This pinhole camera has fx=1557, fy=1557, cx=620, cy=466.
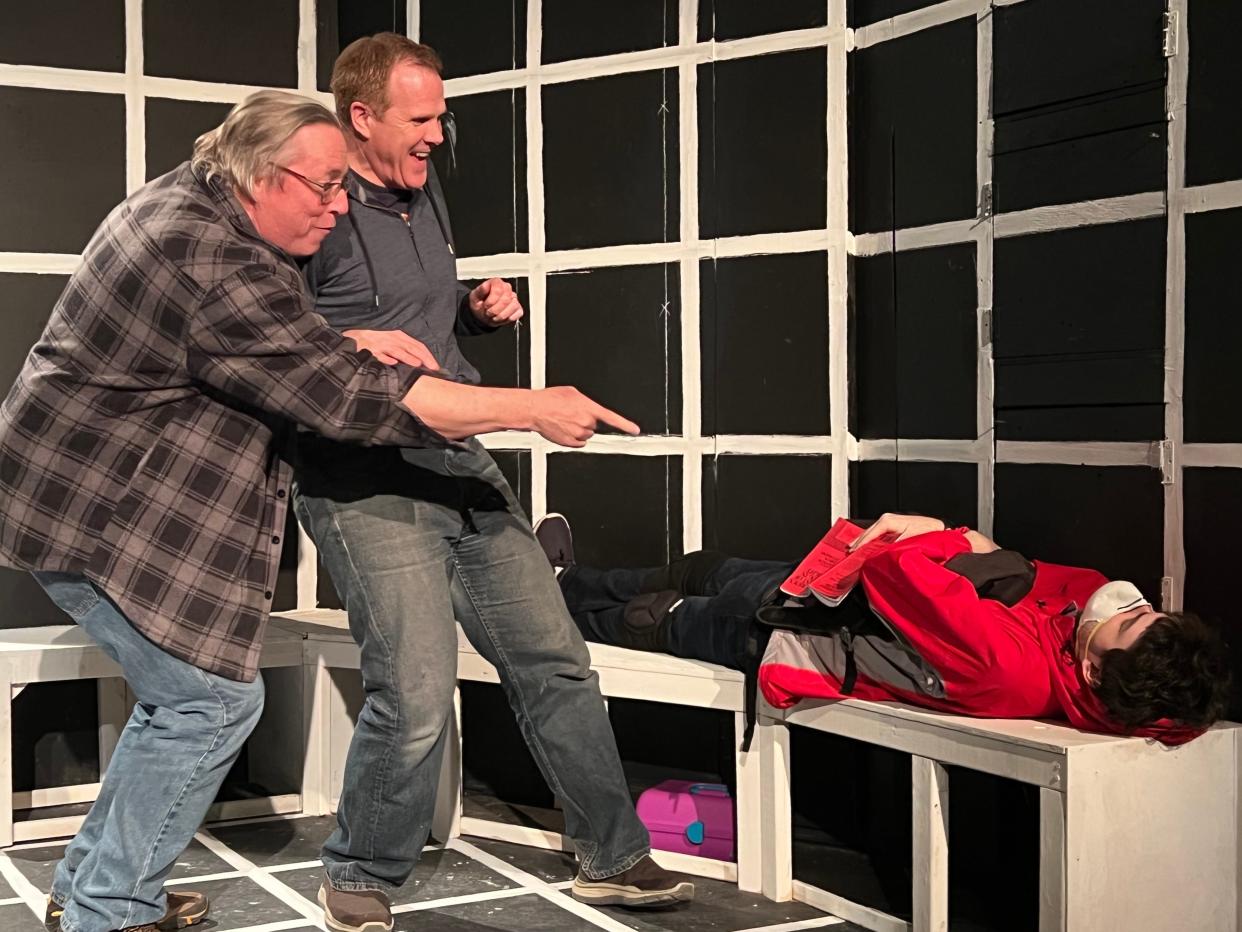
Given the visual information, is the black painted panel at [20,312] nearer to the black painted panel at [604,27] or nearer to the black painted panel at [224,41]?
the black painted panel at [224,41]

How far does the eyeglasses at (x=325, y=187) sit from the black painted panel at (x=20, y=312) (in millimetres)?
1846

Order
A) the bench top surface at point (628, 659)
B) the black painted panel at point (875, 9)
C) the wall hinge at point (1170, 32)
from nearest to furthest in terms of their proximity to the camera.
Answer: the wall hinge at point (1170, 32) < the bench top surface at point (628, 659) < the black painted panel at point (875, 9)

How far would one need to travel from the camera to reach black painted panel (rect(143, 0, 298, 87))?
170 inches

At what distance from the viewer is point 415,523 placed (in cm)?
283

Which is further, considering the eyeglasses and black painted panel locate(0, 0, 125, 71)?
black painted panel locate(0, 0, 125, 71)

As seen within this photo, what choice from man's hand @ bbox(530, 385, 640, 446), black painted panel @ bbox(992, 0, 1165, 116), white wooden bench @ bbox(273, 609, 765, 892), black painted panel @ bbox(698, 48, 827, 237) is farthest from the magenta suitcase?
black painted panel @ bbox(992, 0, 1165, 116)

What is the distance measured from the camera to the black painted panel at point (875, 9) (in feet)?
11.7

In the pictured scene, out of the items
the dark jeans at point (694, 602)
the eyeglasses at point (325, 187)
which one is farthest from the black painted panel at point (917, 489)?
the eyeglasses at point (325, 187)

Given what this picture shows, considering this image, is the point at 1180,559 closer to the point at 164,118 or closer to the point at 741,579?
the point at 741,579

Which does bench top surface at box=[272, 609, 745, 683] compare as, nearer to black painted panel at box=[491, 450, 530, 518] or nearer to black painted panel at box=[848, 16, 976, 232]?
black painted panel at box=[491, 450, 530, 518]

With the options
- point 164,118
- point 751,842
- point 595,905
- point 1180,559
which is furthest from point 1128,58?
point 164,118

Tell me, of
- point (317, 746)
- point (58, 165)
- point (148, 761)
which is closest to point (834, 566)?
point (148, 761)

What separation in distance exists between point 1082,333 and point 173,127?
8.45 feet

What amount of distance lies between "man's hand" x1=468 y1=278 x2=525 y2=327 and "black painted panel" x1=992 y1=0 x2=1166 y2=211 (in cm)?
111
